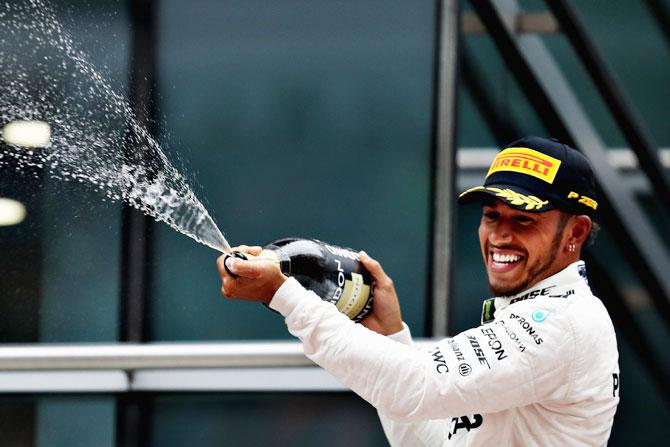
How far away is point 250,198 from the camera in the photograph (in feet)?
15.1

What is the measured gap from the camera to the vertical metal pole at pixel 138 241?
4.49 meters

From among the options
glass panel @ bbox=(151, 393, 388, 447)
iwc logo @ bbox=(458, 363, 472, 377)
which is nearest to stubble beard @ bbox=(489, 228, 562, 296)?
iwc logo @ bbox=(458, 363, 472, 377)

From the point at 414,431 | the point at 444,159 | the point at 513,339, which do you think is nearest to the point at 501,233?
the point at 513,339

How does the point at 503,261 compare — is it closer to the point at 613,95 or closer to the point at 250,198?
the point at 250,198

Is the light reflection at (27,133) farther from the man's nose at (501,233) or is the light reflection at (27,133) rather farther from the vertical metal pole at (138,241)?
the man's nose at (501,233)

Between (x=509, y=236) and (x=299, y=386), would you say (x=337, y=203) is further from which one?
(x=509, y=236)

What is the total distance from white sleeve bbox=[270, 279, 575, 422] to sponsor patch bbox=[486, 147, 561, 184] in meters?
0.35

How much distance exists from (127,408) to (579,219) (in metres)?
2.82

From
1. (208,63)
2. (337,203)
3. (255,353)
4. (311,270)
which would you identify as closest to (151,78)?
(208,63)

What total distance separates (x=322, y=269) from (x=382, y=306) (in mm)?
265

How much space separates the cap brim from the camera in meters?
2.25

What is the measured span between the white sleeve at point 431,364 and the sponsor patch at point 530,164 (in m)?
0.35

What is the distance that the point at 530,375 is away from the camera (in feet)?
7.05

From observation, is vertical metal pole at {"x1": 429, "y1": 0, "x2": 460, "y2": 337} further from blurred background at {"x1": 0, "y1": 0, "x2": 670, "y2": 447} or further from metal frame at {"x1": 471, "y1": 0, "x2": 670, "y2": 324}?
metal frame at {"x1": 471, "y1": 0, "x2": 670, "y2": 324}
